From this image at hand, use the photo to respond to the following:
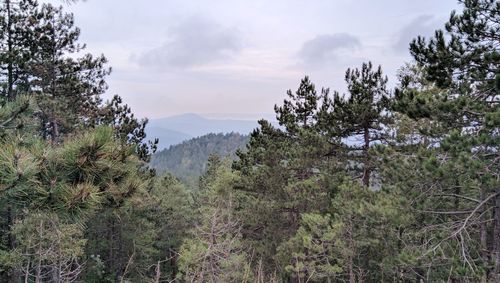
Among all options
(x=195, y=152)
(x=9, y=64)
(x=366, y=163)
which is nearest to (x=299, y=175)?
(x=366, y=163)

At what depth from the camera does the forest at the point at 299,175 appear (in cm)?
252

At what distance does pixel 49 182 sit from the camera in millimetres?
2307

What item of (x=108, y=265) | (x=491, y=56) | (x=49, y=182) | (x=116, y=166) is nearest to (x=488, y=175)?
(x=491, y=56)

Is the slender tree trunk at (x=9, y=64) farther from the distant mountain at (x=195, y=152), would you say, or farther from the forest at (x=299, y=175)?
the distant mountain at (x=195, y=152)

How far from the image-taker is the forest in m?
2.52

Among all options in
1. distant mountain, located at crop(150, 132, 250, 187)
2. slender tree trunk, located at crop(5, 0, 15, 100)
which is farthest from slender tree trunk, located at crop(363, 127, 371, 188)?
distant mountain, located at crop(150, 132, 250, 187)

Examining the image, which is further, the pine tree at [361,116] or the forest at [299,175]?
the pine tree at [361,116]

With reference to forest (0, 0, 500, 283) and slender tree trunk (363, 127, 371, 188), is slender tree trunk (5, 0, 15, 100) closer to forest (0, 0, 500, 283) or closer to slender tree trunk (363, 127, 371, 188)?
forest (0, 0, 500, 283)

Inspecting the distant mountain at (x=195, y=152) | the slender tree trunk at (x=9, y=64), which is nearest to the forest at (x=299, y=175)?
the slender tree trunk at (x=9, y=64)

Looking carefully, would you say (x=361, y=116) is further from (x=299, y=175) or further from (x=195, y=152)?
(x=195, y=152)

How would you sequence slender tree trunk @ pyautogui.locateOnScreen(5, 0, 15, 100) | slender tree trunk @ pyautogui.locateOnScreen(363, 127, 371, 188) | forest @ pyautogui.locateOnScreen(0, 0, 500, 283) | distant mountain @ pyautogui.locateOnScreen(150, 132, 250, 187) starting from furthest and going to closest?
distant mountain @ pyautogui.locateOnScreen(150, 132, 250, 187) → slender tree trunk @ pyautogui.locateOnScreen(363, 127, 371, 188) → slender tree trunk @ pyautogui.locateOnScreen(5, 0, 15, 100) → forest @ pyautogui.locateOnScreen(0, 0, 500, 283)

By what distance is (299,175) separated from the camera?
16094mm

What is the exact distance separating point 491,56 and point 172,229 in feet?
90.1

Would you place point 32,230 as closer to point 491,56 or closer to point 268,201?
point 268,201
